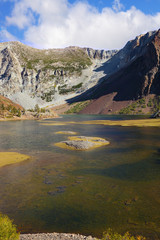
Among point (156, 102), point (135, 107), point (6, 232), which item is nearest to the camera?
point (6, 232)

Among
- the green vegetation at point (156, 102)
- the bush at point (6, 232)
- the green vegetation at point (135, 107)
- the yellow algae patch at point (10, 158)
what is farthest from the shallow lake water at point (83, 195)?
the green vegetation at point (135, 107)

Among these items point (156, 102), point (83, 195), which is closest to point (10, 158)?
point (83, 195)

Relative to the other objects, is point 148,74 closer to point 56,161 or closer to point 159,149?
point 159,149

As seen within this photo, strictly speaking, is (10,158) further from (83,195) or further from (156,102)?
(156,102)

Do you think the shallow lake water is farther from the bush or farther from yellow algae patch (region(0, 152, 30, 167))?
the bush

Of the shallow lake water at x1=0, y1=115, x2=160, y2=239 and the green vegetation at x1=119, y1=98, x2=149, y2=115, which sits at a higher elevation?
the green vegetation at x1=119, y1=98, x2=149, y2=115

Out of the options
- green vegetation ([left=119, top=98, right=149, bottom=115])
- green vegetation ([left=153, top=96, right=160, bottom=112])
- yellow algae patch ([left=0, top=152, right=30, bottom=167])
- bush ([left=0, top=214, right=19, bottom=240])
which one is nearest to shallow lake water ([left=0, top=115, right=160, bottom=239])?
yellow algae patch ([left=0, top=152, right=30, bottom=167])

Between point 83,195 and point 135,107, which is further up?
point 135,107

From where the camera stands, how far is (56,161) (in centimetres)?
2397

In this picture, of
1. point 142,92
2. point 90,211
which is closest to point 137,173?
point 90,211

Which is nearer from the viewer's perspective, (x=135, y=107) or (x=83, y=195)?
(x=83, y=195)

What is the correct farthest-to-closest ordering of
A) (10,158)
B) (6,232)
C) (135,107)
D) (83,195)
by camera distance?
(135,107)
(10,158)
(83,195)
(6,232)

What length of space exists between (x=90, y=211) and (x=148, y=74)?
7225 inches

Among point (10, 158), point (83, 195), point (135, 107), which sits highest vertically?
point (135, 107)
